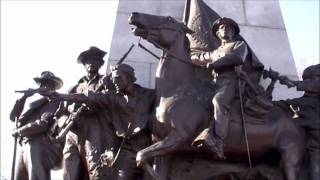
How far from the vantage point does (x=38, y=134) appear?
858cm

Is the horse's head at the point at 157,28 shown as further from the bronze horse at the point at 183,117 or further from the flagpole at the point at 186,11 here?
the flagpole at the point at 186,11

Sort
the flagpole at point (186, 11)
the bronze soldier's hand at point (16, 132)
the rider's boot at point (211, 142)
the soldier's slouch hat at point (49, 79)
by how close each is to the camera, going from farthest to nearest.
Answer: the flagpole at point (186, 11) → the soldier's slouch hat at point (49, 79) → the bronze soldier's hand at point (16, 132) → the rider's boot at point (211, 142)

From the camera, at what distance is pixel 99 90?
8070 millimetres

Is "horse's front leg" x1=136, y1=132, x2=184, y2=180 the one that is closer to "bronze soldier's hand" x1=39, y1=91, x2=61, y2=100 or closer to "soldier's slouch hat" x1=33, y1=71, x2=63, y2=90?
"bronze soldier's hand" x1=39, y1=91, x2=61, y2=100

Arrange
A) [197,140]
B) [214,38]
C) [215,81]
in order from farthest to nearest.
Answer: [214,38], [215,81], [197,140]

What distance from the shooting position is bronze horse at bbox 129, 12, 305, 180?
24.4 ft

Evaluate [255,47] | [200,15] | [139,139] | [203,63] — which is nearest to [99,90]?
[139,139]

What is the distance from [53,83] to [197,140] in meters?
2.67

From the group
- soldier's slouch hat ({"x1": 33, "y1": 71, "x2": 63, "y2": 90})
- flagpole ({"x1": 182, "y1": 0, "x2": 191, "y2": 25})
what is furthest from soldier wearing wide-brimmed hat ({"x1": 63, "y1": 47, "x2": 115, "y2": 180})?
flagpole ({"x1": 182, "y1": 0, "x2": 191, "y2": 25})

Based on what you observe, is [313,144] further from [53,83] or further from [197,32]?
[53,83]

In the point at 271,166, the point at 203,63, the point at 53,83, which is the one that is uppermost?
the point at 203,63

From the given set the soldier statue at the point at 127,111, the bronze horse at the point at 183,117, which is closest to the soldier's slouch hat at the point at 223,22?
the bronze horse at the point at 183,117

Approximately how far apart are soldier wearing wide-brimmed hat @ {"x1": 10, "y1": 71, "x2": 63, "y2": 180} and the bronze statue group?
2cm

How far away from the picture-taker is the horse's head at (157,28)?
25.3 feet
